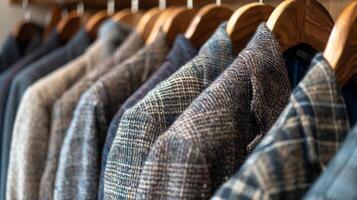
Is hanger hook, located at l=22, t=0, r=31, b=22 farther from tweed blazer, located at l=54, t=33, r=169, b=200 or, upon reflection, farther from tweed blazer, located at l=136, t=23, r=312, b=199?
tweed blazer, located at l=136, t=23, r=312, b=199

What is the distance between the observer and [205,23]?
67cm

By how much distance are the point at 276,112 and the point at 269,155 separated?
0.53ft

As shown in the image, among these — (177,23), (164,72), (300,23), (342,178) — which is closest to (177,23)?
(177,23)

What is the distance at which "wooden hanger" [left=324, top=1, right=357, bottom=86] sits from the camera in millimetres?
396

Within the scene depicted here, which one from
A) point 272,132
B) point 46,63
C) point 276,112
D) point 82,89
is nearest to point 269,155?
point 272,132

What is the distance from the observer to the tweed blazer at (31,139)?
0.73 m

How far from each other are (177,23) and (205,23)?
7 centimetres

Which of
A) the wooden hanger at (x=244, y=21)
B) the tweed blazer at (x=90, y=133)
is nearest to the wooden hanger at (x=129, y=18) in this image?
the tweed blazer at (x=90, y=133)

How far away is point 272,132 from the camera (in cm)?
35

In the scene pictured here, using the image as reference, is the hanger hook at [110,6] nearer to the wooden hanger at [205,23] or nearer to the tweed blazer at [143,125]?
the wooden hanger at [205,23]

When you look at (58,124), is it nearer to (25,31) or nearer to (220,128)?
(220,128)

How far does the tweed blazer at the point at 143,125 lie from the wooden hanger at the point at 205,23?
5.5 inches

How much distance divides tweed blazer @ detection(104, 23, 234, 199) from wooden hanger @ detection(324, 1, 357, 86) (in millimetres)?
156

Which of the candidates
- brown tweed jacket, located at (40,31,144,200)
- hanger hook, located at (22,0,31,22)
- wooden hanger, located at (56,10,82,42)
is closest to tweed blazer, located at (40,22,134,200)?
brown tweed jacket, located at (40,31,144,200)
